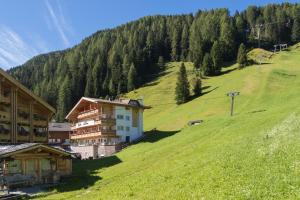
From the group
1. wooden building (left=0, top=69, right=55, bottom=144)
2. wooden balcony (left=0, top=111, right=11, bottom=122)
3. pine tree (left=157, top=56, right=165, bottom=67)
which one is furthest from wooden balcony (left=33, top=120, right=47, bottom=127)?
pine tree (left=157, top=56, right=165, bottom=67)

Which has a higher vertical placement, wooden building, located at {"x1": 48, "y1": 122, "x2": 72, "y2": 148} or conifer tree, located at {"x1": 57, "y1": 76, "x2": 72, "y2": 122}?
conifer tree, located at {"x1": 57, "y1": 76, "x2": 72, "y2": 122}

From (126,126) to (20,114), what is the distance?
3087cm

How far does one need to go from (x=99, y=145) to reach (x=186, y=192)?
5608 centimetres

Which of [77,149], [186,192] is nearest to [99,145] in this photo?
[77,149]

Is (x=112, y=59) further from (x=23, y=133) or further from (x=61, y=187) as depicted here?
(x=61, y=187)

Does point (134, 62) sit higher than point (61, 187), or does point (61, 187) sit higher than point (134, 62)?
point (134, 62)

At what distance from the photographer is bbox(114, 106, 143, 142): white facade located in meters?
80.8

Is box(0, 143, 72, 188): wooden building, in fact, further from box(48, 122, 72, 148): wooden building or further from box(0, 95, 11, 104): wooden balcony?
box(48, 122, 72, 148): wooden building

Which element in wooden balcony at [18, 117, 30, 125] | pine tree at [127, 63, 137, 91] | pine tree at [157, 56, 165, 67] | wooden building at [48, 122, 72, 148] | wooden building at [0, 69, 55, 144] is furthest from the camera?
pine tree at [157, 56, 165, 67]

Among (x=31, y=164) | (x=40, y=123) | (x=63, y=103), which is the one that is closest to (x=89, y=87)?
(x=63, y=103)

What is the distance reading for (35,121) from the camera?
182 ft

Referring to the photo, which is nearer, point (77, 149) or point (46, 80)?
point (77, 149)

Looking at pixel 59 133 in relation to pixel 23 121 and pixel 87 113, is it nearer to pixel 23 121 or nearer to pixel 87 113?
pixel 87 113

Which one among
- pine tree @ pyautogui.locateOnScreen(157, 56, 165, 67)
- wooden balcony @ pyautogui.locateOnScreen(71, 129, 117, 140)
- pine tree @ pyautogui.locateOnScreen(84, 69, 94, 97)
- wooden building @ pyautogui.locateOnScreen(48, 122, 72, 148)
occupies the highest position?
pine tree @ pyautogui.locateOnScreen(157, 56, 165, 67)
